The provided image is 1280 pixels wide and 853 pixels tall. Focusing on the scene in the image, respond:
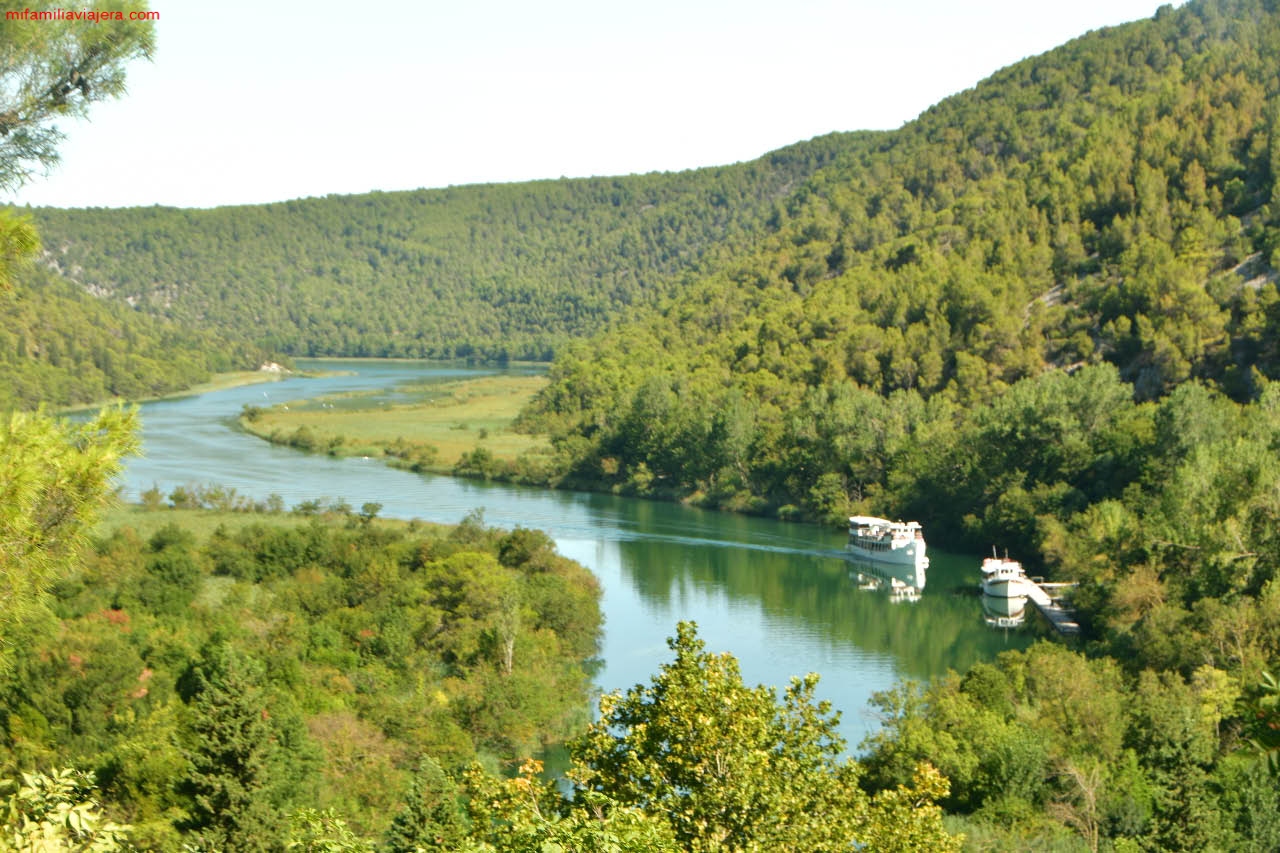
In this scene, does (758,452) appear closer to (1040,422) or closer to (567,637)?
(1040,422)

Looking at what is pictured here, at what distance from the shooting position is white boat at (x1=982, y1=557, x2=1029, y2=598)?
139ft

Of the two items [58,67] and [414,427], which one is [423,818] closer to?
[58,67]

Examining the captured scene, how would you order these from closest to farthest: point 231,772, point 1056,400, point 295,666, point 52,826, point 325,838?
point 52,826 < point 325,838 < point 231,772 < point 295,666 < point 1056,400

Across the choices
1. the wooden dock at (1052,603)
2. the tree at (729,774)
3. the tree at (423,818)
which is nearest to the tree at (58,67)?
the tree at (729,774)

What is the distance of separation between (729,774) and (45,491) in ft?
19.4

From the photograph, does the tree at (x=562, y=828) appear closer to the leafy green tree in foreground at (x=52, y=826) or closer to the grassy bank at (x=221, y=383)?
the leafy green tree in foreground at (x=52, y=826)

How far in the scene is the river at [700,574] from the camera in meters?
37.5

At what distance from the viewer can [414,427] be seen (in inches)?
3553

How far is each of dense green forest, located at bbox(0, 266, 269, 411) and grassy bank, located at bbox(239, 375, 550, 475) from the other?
16.1m

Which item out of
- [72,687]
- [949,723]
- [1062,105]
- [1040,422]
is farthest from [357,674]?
[1062,105]

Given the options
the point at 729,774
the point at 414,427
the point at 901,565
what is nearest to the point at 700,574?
the point at 901,565

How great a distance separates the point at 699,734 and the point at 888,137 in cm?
12594

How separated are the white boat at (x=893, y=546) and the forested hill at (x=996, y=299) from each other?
8216 millimetres

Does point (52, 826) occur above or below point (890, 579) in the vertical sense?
above
